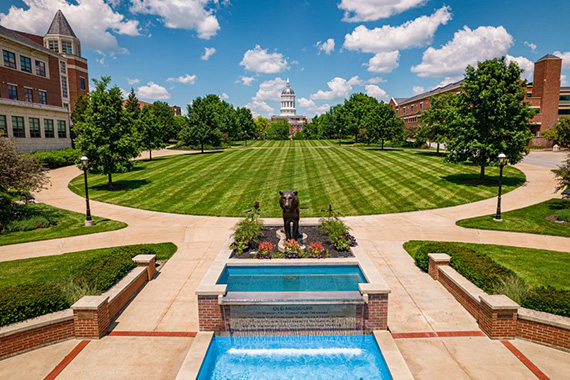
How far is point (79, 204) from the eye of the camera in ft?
78.6

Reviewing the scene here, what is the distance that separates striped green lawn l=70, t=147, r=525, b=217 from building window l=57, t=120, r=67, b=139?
54.6 feet

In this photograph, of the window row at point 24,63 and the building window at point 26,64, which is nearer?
the window row at point 24,63

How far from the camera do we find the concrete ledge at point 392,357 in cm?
659

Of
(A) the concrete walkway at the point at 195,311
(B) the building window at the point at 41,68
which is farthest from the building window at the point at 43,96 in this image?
(A) the concrete walkway at the point at 195,311

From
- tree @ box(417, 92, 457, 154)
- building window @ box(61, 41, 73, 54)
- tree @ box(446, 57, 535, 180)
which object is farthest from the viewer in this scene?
building window @ box(61, 41, 73, 54)

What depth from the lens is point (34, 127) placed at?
43.5m

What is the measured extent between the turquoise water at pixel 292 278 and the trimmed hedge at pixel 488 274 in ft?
11.0

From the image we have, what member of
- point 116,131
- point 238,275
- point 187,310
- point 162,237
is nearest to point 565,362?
point 238,275

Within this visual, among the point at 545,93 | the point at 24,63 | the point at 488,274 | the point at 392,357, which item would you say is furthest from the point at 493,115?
the point at 24,63

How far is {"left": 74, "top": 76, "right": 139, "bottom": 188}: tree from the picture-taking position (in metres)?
26.5

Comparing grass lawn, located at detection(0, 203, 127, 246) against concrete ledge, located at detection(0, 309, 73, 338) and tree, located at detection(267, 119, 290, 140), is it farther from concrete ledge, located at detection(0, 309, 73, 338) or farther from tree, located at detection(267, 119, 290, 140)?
tree, located at detection(267, 119, 290, 140)

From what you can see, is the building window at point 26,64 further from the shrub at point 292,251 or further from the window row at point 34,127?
the shrub at point 292,251

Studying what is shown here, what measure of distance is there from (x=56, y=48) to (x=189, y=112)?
38687mm

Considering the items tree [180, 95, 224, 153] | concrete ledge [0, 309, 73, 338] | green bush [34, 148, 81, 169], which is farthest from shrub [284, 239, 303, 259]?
tree [180, 95, 224, 153]
